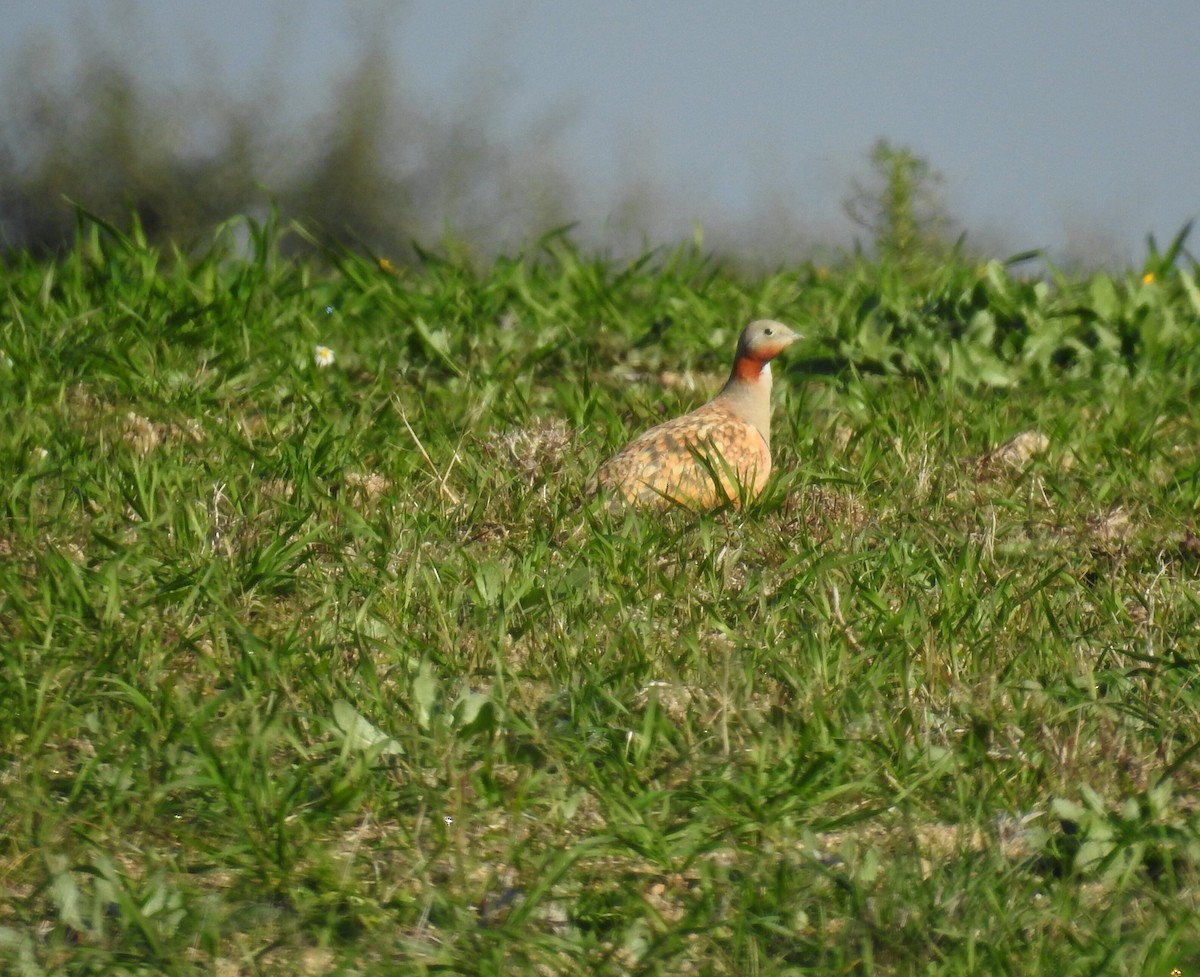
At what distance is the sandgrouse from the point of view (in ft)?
15.7

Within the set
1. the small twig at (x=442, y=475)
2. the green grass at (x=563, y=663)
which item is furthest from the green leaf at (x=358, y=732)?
the small twig at (x=442, y=475)

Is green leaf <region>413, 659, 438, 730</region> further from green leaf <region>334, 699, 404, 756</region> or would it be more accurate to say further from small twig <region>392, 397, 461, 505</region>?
small twig <region>392, 397, 461, 505</region>

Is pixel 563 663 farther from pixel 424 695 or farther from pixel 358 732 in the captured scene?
pixel 358 732

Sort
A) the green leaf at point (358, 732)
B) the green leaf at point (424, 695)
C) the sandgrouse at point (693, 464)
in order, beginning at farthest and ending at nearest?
the sandgrouse at point (693, 464) < the green leaf at point (424, 695) < the green leaf at point (358, 732)

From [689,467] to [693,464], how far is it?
0.05ft

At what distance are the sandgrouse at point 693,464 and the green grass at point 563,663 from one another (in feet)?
0.27

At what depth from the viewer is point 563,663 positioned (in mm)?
3705

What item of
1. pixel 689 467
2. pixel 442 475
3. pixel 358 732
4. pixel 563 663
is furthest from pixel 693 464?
pixel 358 732

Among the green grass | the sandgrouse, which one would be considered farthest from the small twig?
the sandgrouse

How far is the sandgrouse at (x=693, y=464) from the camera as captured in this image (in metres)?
4.79

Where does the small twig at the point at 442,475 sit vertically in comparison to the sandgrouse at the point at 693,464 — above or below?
below

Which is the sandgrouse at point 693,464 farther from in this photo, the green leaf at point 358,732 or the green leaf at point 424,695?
the green leaf at point 358,732

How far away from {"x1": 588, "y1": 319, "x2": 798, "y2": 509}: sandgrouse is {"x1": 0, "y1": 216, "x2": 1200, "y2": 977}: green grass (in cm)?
8

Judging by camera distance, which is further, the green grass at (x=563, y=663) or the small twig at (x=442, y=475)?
the small twig at (x=442, y=475)
